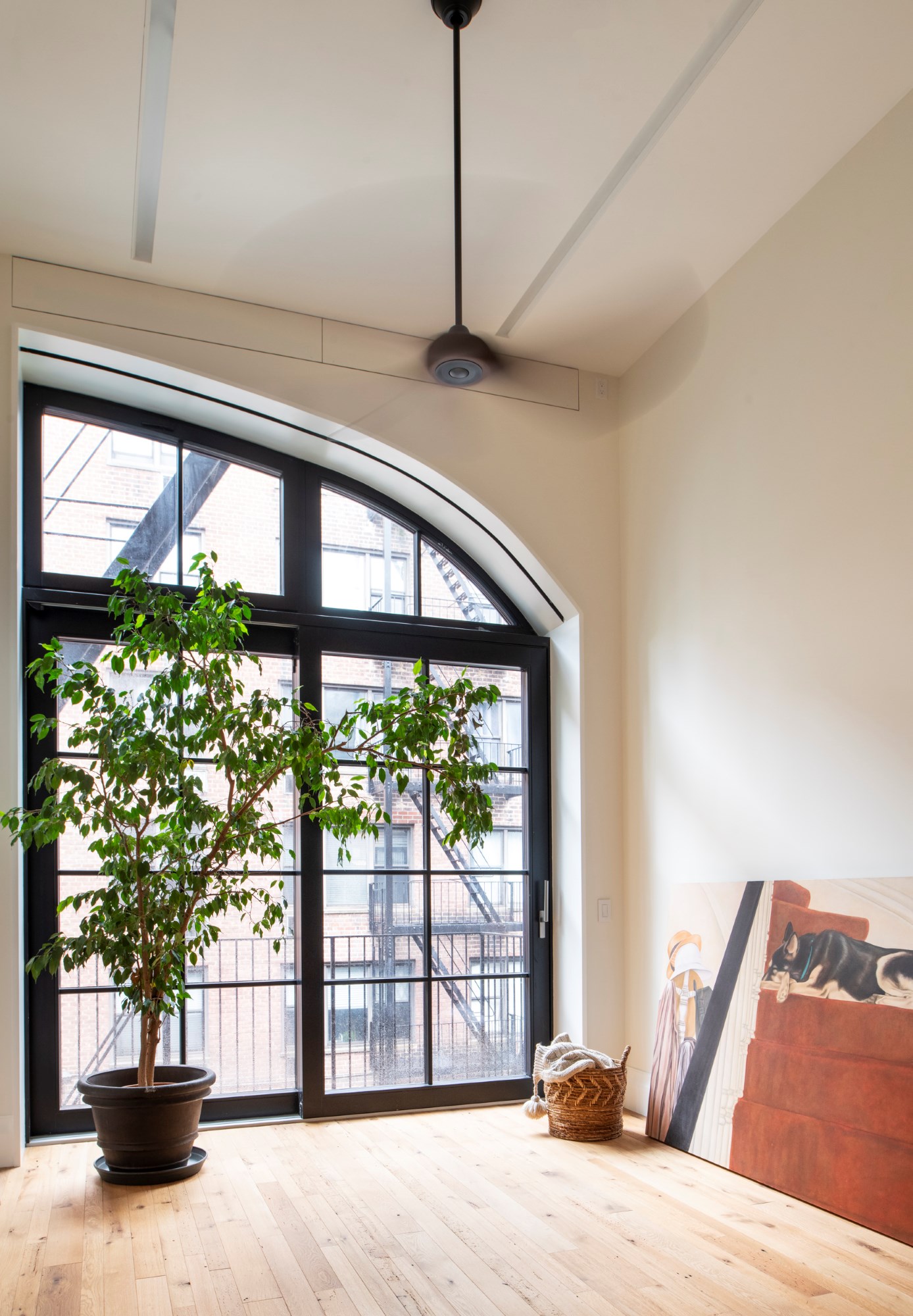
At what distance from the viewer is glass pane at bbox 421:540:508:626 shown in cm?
496

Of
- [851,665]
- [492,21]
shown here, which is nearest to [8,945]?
[851,665]

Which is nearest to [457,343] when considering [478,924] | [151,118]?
[151,118]

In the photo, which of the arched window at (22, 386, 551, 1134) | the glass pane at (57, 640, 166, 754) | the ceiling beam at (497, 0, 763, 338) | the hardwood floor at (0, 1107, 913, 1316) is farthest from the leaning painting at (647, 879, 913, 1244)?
the ceiling beam at (497, 0, 763, 338)

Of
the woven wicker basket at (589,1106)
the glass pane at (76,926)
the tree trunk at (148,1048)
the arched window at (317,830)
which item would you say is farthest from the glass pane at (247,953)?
the woven wicker basket at (589,1106)

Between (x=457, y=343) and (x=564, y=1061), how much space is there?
2.78 meters

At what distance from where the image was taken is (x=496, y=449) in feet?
15.8

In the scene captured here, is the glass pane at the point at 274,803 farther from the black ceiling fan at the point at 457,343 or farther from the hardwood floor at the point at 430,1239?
the black ceiling fan at the point at 457,343

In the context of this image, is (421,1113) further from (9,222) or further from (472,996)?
(9,222)

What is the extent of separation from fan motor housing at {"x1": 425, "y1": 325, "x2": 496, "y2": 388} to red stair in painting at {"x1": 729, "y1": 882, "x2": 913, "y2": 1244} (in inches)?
81.7

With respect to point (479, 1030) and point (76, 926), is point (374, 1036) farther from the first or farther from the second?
point (76, 926)

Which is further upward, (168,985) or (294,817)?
(294,817)

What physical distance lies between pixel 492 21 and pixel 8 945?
11.1 feet

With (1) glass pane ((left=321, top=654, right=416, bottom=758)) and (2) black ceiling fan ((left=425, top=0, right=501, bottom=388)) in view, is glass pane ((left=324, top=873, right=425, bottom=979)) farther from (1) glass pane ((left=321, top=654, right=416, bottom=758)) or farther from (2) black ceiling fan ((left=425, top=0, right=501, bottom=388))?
(2) black ceiling fan ((left=425, top=0, right=501, bottom=388))

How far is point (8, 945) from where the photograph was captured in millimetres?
3738
